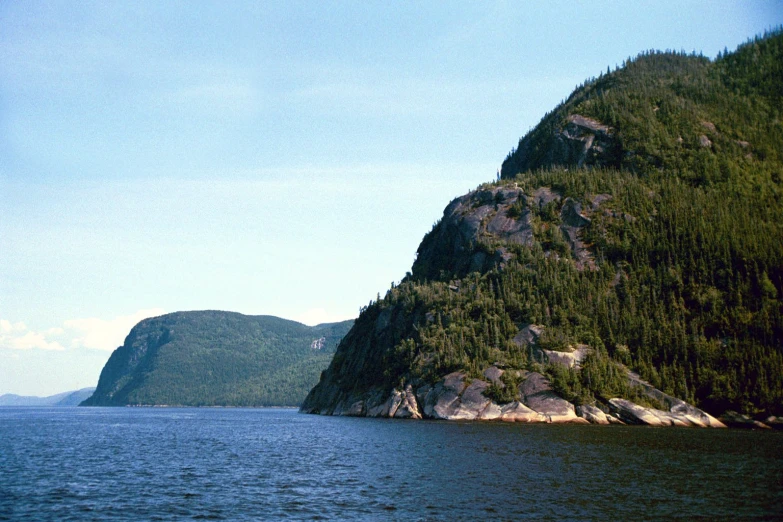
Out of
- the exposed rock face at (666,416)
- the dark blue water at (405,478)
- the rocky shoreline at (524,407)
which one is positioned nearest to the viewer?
the dark blue water at (405,478)

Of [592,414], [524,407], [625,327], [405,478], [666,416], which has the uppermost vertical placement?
[625,327]

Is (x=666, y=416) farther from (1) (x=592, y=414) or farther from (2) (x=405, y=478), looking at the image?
(2) (x=405, y=478)

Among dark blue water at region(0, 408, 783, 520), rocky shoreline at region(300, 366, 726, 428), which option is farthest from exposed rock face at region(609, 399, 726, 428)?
dark blue water at region(0, 408, 783, 520)

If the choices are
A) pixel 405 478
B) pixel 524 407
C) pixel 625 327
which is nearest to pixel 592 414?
pixel 524 407

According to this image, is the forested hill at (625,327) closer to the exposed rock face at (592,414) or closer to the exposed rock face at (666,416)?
the exposed rock face at (592,414)

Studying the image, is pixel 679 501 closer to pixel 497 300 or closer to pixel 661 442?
pixel 661 442

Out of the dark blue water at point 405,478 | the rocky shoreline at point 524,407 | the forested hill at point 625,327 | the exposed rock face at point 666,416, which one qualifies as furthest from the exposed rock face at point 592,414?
the dark blue water at point 405,478

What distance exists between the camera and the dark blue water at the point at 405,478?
47844mm

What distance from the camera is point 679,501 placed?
50.8m

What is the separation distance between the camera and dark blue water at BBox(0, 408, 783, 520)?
157 feet

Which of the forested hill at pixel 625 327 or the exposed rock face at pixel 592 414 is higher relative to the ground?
the forested hill at pixel 625 327

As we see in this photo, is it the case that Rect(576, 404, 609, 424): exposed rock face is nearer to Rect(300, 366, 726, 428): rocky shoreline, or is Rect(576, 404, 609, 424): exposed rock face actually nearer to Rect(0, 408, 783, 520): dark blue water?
Rect(300, 366, 726, 428): rocky shoreline

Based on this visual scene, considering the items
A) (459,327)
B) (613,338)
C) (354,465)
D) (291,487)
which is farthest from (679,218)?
(291,487)

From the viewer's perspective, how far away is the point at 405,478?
63500 mm
